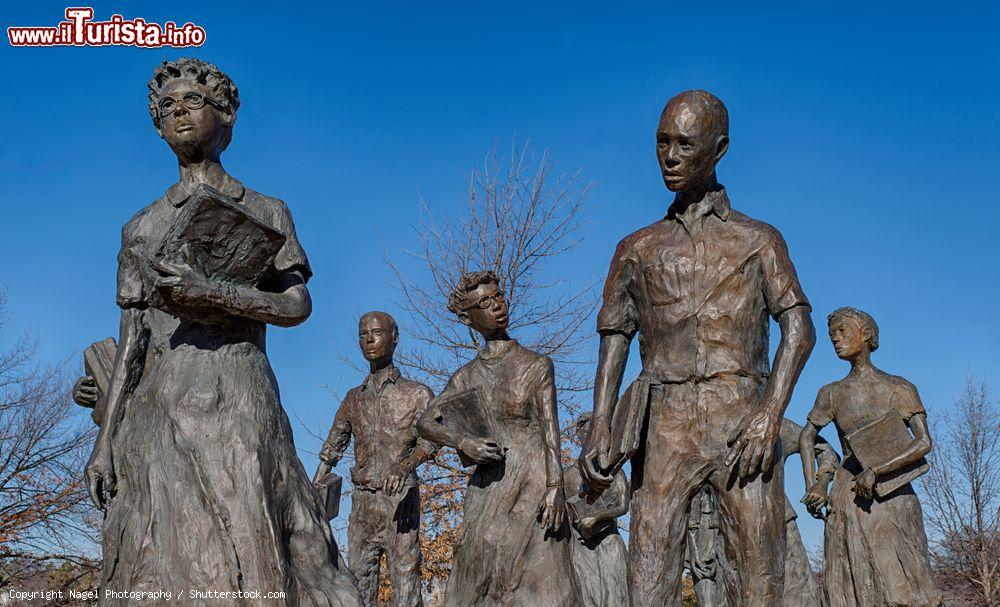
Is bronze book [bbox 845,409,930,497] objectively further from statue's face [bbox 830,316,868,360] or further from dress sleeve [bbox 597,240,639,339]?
dress sleeve [bbox 597,240,639,339]

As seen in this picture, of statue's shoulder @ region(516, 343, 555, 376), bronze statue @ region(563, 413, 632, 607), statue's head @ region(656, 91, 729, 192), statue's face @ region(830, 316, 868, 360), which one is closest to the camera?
statue's head @ region(656, 91, 729, 192)

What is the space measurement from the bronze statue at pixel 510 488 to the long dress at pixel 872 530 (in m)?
2.97

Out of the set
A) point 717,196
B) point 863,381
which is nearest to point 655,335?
point 717,196

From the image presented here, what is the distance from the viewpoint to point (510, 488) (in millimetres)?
8297

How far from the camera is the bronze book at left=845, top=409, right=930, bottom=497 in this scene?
9656 mm

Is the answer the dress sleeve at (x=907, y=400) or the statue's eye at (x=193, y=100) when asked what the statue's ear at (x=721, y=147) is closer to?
the statue's eye at (x=193, y=100)

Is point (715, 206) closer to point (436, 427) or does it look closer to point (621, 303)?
point (621, 303)

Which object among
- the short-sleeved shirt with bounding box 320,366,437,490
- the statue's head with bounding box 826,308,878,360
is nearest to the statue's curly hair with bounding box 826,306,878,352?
the statue's head with bounding box 826,308,878,360

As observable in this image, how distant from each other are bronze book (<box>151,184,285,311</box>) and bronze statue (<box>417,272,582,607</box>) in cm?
332

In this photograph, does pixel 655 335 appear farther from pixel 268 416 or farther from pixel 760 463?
pixel 268 416

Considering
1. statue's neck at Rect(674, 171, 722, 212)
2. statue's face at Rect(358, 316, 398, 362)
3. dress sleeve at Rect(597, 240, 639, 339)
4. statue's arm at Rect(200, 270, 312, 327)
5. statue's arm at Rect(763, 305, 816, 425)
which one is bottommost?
statue's arm at Rect(763, 305, 816, 425)

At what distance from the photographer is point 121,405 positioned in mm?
5324

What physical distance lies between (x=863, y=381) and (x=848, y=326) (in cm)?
49

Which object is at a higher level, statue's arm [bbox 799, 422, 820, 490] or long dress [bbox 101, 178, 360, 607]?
statue's arm [bbox 799, 422, 820, 490]
